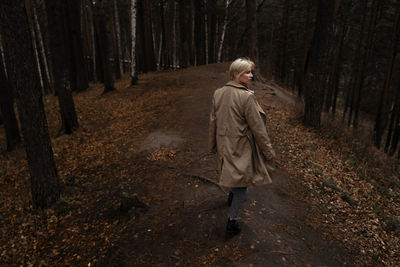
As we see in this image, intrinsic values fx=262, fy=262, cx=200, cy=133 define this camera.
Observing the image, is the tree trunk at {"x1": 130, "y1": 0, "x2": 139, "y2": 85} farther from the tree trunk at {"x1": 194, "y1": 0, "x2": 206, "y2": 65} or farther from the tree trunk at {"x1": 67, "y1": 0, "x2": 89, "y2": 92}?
the tree trunk at {"x1": 194, "y1": 0, "x2": 206, "y2": 65}

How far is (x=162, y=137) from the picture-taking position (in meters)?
8.28

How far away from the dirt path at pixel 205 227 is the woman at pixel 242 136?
1.06 meters

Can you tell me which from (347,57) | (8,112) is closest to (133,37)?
(8,112)

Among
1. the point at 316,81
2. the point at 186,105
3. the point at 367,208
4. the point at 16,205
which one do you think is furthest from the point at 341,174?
the point at 16,205

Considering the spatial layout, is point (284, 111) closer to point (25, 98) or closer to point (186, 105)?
point (186, 105)

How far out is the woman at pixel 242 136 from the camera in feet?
11.5

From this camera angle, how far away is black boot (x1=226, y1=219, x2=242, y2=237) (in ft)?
13.2

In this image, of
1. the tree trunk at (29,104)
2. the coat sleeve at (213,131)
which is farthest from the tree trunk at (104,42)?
the coat sleeve at (213,131)

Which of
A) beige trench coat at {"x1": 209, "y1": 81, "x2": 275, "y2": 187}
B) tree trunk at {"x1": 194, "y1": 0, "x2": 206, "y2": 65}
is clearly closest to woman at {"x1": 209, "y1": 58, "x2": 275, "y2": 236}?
beige trench coat at {"x1": 209, "y1": 81, "x2": 275, "y2": 187}

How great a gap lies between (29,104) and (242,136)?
446cm

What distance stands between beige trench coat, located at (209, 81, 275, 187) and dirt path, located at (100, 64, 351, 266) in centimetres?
111

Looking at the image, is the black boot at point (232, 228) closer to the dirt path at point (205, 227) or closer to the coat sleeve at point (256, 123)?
the dirt path at point (205, 227)

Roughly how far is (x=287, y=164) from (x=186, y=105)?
209 inches

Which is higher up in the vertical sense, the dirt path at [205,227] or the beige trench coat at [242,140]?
the beige trench coat at [242,140]
